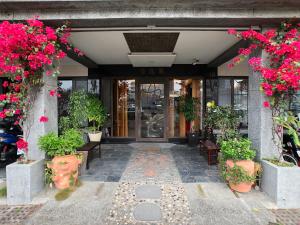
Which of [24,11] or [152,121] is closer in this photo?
[24,11]

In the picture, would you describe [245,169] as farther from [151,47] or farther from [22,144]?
[22,144]

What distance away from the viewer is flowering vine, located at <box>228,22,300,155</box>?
2.82 meters

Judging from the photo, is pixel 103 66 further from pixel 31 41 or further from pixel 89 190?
pixel 89 190

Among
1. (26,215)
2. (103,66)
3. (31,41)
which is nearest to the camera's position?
(26,215)

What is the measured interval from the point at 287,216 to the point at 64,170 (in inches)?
126

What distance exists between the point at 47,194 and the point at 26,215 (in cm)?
56

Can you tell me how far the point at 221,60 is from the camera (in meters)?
5.72

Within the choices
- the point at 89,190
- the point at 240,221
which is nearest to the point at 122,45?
the point at 89,190

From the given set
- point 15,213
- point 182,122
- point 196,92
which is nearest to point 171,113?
point 182,122

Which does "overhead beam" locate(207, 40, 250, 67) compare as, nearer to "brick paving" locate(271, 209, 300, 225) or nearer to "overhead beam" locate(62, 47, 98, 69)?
"brick paving" locate(271, 209, 300, 225)

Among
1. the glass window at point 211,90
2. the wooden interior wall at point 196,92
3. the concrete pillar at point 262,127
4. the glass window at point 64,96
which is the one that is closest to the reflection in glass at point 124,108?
the glass window at point 64,96

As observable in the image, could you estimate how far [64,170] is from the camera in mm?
3320

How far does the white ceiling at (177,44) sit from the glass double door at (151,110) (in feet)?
5.16

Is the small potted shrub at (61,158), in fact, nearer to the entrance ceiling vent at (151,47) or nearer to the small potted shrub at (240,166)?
the entrance ceiling vent at (151,47)
